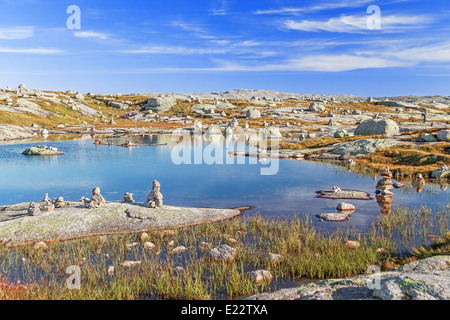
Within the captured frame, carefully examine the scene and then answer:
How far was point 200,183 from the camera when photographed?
38156 mm

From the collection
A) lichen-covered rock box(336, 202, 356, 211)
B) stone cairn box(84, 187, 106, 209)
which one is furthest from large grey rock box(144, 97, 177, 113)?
lichen-covered rock box(336, 202, 356, 211)

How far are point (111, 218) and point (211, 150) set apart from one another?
45.9 meters

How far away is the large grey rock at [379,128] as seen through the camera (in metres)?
73.2

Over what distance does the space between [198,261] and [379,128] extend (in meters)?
69.7

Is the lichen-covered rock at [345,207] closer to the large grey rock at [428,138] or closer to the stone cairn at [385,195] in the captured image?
the stone cairn at [385,195]

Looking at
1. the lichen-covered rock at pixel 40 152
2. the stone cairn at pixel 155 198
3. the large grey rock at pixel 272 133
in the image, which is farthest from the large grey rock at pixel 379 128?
the lichen-covered rock at pixel 40 152

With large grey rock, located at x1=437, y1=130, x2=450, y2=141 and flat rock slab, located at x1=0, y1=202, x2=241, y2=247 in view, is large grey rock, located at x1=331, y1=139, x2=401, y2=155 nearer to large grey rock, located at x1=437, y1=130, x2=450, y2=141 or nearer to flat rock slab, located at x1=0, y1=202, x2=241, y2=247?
large grey rock, located at x1=437, y1=130, x2=450, y2=141

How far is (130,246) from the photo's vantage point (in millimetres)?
18922

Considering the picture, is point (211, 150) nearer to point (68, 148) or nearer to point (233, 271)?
point (68, 148)

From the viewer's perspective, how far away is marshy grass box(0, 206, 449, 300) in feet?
44.2

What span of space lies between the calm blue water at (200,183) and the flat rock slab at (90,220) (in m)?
5.02

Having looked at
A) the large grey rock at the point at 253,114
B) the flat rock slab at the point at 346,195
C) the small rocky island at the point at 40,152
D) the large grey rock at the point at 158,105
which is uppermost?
the large grey rock at the point at 158,105

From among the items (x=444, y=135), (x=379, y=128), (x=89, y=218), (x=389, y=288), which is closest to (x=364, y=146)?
(x=444, y=135)

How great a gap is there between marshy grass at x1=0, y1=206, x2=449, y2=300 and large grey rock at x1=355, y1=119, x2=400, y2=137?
55.9 m
